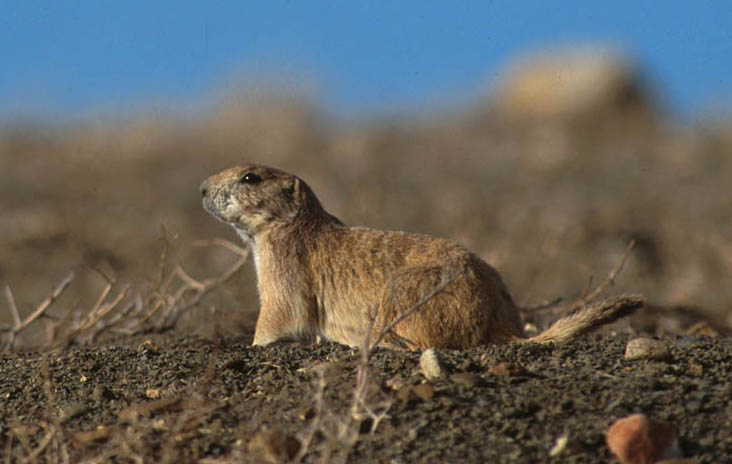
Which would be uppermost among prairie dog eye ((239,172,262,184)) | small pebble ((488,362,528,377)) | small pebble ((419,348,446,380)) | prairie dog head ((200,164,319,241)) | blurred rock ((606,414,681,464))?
prairie dog eye ((239,172,262,184))

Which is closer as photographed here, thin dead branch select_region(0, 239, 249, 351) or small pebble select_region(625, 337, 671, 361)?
small pebble select_region(625, 337, 671, 361)

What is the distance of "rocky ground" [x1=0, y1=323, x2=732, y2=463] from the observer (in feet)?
12.3

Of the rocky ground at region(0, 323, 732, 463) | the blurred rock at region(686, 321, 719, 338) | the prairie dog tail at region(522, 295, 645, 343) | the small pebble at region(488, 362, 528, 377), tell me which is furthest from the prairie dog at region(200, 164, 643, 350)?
the blurred rock at region(686, 321, 719, 338)

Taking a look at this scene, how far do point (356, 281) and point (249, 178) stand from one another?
112cm

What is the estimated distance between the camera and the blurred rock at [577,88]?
72.6ft

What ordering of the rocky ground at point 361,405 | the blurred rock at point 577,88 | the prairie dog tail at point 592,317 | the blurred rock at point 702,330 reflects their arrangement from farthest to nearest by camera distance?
the blurred rock at point 577,88 < the blurred rock at point 702,330 < the prairie dog tail at point 592,317 < the rocky ground at point 361,405

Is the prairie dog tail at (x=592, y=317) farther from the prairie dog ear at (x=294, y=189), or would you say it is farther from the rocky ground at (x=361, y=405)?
the prairie dog ear at (x=294, y=189)

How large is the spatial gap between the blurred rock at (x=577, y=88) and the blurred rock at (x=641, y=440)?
1843cm

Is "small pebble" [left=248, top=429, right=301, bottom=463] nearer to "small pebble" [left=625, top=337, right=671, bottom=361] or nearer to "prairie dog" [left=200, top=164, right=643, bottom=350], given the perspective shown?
"prairie dog" [left=200, top=164, right=643, bottom=350]

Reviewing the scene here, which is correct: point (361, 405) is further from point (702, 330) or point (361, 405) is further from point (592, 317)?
point (702, 330)

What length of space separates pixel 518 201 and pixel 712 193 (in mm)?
2719

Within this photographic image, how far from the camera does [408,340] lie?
17.8ft

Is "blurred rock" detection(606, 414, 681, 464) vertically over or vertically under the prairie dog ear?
under

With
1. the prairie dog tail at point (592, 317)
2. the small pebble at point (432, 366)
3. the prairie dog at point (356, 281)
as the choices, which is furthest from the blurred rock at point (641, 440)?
the prairie dog tail at point (592, 317)
